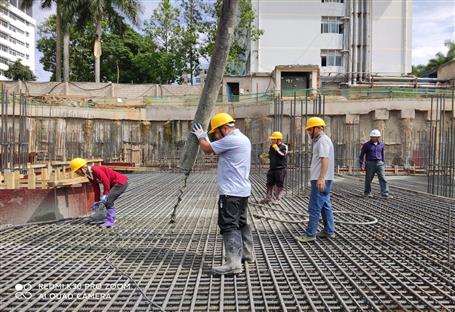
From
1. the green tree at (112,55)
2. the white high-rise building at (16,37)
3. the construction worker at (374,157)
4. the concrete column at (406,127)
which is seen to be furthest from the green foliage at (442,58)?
the white high-rise building at (16,37)

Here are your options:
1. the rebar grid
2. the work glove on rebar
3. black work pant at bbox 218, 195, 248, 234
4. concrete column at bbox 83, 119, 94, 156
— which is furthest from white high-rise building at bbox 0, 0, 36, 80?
black work pant at bbox 218, 195, 248, 234

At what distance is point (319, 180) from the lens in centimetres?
490

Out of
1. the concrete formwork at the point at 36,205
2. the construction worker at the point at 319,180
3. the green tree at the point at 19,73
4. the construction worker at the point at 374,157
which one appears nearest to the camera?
the construction worker at the point at 319,180

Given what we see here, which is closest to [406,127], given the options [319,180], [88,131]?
[88,131]

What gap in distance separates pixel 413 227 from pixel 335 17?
2967cm

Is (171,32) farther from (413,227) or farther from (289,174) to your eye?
(413,227)

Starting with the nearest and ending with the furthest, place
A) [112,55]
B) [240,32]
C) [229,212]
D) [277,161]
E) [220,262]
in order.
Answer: [229,212] → [220,262] → [277,161] → [240,32] → [112,55]

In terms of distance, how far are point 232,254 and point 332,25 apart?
31.9 meters

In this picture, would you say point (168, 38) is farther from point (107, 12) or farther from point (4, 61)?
point (4, 61)

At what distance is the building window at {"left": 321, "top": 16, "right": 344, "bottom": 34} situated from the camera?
108 ft

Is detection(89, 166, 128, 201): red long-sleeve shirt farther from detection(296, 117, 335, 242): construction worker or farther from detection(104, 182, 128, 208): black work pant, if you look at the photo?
detection(296, 117, 335, 242): construction worker

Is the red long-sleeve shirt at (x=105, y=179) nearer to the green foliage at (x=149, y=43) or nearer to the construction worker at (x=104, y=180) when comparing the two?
the construction worker at (x=104, y=180)

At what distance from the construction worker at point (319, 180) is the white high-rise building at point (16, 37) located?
7409cm

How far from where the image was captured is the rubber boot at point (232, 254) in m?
3.86
